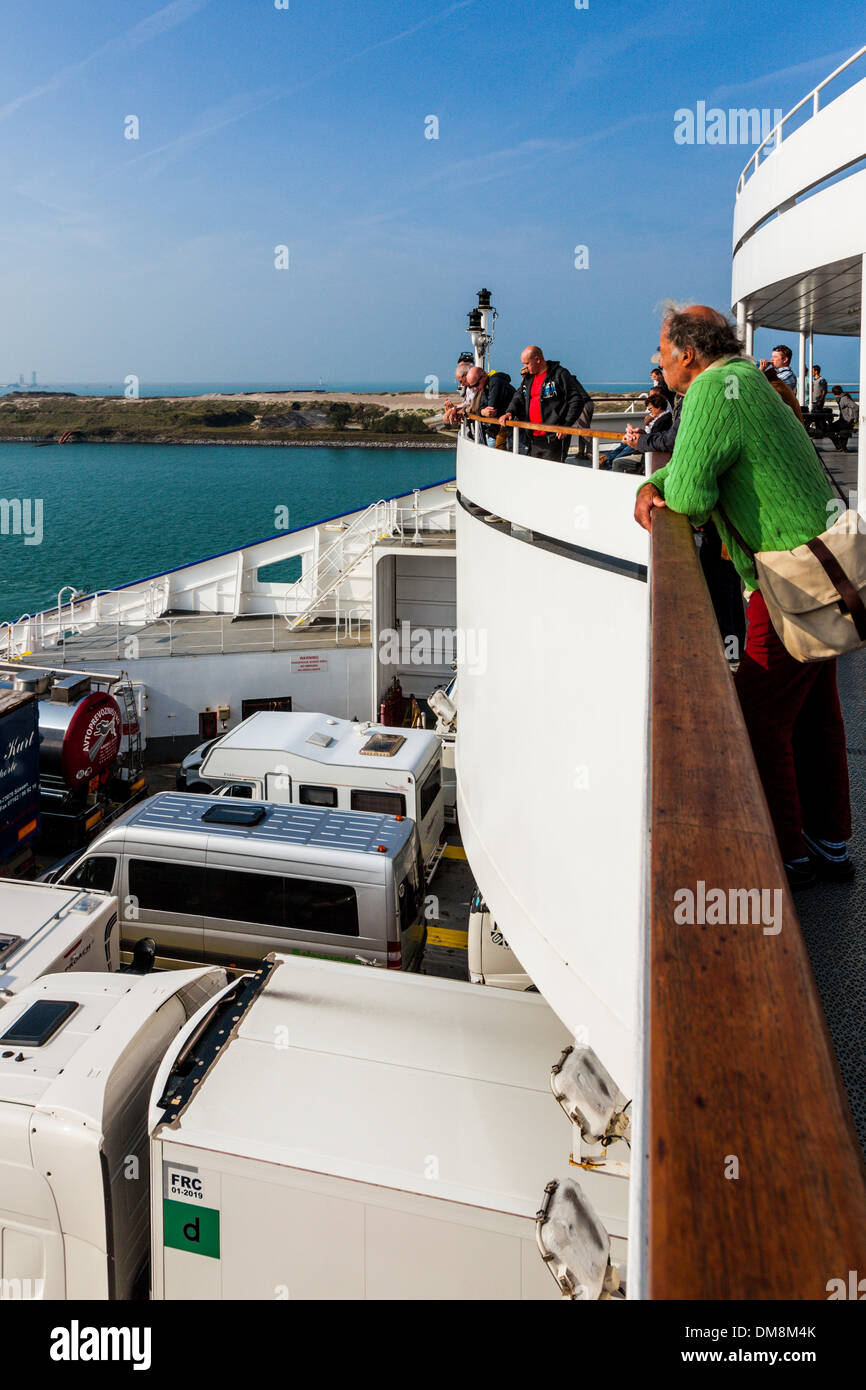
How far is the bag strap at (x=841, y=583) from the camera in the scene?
7.41 ft

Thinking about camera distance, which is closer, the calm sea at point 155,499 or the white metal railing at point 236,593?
the white metal railing at point 236,593

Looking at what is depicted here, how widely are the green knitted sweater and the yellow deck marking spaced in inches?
353

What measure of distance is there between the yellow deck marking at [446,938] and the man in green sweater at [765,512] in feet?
26.6

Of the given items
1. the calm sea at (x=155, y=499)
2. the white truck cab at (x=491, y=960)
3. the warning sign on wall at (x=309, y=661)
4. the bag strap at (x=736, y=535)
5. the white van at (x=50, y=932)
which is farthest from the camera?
the calm sea at (x=155, y=499)

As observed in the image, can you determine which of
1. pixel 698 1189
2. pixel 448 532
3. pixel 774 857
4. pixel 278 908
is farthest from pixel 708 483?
pixel 448 532

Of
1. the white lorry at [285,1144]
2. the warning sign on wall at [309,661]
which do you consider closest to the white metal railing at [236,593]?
the warning sign on wall at [309,661]

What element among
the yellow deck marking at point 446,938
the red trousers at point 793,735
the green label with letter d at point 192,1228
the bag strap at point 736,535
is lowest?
the yellow deck marking at point 446,938

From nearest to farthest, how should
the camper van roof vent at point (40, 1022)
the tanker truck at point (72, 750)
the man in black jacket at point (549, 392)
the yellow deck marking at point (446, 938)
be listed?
the camper van roof vent at point (40, 1022), the man in black jacket at point (549, 392), the yellow deck marking at point (446, 938), the tanker truck at point (72, 750)

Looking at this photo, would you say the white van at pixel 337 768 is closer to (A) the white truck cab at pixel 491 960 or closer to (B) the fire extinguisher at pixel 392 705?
(A) the white truck cab at pixel 491 960

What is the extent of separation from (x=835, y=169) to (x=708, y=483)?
315 inches

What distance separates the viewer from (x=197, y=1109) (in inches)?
209

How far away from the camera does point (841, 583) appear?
226 cm

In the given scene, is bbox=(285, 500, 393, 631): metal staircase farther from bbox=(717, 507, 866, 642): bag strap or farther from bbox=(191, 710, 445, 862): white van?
bbox=(717, 507, 866, 642): bag strap

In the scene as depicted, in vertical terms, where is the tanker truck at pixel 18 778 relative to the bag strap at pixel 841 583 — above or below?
below
